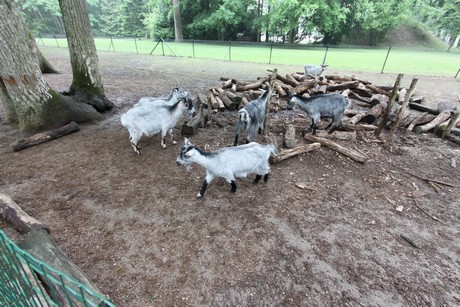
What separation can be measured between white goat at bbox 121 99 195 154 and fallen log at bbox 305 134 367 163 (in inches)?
144

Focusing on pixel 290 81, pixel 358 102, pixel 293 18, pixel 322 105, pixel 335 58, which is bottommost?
pixel 358 102

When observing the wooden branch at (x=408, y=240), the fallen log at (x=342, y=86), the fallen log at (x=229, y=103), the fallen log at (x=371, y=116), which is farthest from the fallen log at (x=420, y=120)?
the fallen log at (x=229, y=103)

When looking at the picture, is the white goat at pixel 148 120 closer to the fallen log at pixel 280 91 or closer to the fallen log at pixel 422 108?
the fallen log at pixel 280 91

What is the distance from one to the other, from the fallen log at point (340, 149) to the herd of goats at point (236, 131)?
1.61 feet

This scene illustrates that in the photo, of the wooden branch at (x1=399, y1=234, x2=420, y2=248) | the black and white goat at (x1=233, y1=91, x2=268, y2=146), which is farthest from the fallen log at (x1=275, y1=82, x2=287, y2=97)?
the wooden branch at (x1=399, y1=234, x2=420, y2=248)

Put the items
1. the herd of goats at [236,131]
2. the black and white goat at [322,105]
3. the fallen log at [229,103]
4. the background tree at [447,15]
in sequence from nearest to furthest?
the herd of goats at [236,131]
the black and white goat at [322,105]
the fallen log at [229,103]
the background tree at [447,15]

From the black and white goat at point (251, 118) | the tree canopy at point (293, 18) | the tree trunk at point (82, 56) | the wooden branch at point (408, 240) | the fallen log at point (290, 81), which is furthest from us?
the tree canopy at point (293, 18)

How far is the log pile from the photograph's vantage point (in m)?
7.52

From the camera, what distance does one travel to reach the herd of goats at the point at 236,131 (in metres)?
4.26

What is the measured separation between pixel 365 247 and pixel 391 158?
11.0ft

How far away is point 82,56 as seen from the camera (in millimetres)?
7598

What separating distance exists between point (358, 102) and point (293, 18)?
28744 mm

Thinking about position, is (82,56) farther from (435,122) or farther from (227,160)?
(435,122)

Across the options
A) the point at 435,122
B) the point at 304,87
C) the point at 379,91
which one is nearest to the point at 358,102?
the point at 379,91
